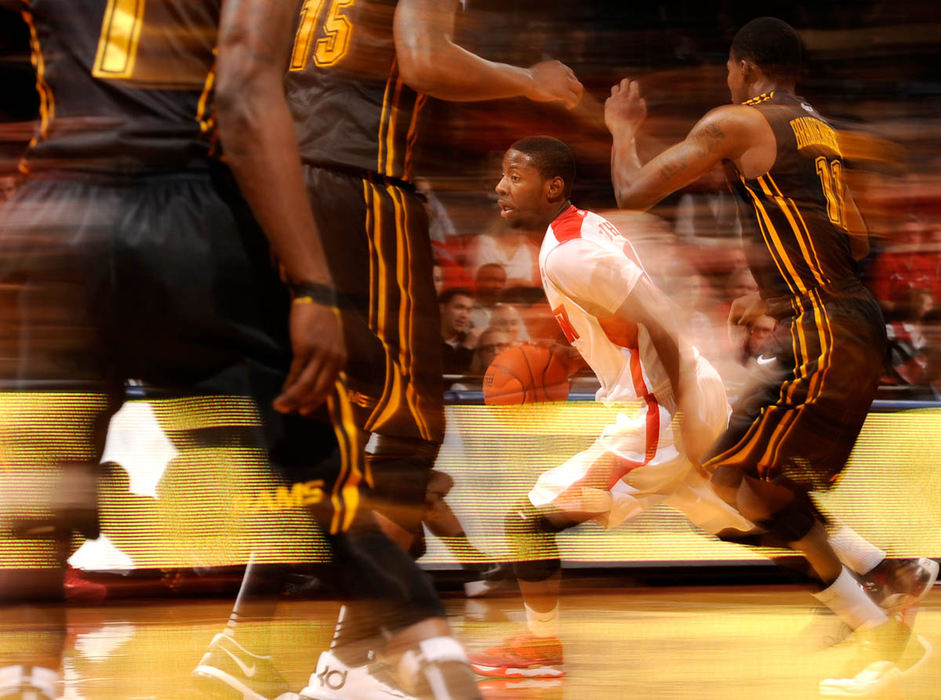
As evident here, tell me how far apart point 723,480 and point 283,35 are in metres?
1.98

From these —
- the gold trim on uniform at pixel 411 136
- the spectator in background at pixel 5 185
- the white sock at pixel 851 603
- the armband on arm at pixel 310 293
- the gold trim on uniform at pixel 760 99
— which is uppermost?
the gold trim on uniform at pixel 760 99

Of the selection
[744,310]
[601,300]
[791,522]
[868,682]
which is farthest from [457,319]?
[868,682]

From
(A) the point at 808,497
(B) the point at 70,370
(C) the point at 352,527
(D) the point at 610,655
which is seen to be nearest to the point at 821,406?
(A) the point at 808,497

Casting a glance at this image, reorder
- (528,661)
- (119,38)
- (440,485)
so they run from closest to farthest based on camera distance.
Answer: (119,38), (528,661), (440,485)

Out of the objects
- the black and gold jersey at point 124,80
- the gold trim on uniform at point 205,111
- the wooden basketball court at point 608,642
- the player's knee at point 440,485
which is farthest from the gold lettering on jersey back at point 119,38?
the player's knee at point 440,485

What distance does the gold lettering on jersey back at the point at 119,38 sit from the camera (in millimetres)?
1909

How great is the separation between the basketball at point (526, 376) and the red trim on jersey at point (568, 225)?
27.2 inches

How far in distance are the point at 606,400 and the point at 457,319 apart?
0.70 m

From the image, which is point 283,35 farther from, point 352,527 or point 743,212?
point 743,212

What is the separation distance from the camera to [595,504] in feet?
10.3

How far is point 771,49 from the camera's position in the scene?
3.46m

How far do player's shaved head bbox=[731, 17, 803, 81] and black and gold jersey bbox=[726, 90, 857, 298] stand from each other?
13cm

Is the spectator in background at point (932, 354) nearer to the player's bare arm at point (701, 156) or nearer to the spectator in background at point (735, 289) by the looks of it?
the spectator in background at point (735, 289)

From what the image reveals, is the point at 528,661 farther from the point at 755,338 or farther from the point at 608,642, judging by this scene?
the point at 755,338
